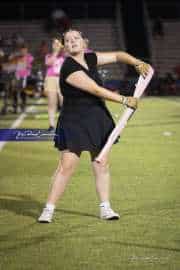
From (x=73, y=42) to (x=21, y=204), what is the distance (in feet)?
7.92

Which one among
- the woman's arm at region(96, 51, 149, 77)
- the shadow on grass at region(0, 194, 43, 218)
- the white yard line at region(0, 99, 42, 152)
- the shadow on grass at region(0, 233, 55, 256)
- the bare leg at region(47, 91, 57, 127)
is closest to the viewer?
the shadow on grass at region(0, 233, 55, 256)

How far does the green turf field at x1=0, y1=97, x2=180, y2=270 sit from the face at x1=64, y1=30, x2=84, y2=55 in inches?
64.5

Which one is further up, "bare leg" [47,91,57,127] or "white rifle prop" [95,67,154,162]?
"white rifle prop" [95,67,154,162]

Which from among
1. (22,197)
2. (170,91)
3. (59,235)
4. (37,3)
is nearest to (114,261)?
(59,235)

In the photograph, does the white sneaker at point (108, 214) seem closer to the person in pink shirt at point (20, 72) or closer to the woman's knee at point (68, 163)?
the woman's knee at point (68, 163)

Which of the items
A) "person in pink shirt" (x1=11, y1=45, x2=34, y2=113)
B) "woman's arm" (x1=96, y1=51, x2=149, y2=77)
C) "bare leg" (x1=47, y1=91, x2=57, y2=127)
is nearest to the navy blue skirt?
"woman's arm" (x1=96, y1=51, x2=149, y2=77)

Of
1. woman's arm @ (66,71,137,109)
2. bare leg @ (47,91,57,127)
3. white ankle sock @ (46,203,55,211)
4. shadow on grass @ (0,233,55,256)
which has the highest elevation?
woman's arm @ (66,71,137,109)

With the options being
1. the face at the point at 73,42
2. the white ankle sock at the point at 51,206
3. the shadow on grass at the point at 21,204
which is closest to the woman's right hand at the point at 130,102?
the face at the point at 73,42

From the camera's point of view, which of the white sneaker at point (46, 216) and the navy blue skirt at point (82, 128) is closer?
the navy blue skirt at point (82, 128)

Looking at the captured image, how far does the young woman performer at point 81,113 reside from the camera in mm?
8883

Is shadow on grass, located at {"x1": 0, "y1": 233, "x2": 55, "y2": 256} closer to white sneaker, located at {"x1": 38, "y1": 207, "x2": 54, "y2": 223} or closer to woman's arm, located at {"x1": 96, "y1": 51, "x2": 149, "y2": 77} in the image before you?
white sneaker, located at {"x1": 38, "y1": 207, "x2": 54, "y2": 223}

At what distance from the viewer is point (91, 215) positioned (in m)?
9.70

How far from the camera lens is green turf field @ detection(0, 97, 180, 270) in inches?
301

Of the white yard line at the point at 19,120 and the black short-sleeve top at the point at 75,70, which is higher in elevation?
the black short-sleeve top at the point at 75,70
